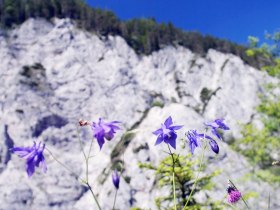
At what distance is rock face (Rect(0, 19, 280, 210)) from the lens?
4053 cm

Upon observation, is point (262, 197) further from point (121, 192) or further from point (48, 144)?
point (48, 144)

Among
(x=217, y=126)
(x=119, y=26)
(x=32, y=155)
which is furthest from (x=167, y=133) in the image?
(x=119, y=26)

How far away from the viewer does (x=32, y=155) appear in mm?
2041

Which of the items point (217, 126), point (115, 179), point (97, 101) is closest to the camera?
point (115, 179)

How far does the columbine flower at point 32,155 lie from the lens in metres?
1.99

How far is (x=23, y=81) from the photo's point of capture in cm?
5206

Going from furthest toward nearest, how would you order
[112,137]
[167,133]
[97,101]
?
[97,101] < [167,133] < [112,137]

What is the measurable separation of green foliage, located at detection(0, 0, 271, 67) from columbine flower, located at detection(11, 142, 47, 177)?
64.0 meters

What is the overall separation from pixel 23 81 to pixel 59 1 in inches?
1013

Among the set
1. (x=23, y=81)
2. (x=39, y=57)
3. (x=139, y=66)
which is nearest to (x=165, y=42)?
(x=139, y=66)

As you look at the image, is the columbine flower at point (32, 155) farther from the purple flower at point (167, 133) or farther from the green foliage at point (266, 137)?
the green foliage at point (266, 137)

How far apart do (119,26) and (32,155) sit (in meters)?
71.8

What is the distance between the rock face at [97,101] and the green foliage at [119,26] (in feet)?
7.26

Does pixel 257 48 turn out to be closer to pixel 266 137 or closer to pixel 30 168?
pixel 266 137
